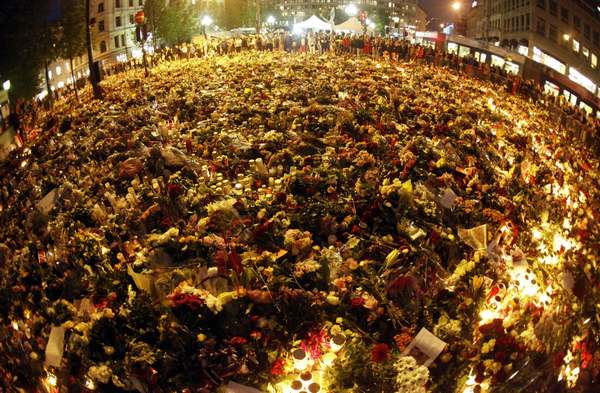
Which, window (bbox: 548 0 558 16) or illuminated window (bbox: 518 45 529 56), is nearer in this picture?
window (bbox: 548 0 558 16)

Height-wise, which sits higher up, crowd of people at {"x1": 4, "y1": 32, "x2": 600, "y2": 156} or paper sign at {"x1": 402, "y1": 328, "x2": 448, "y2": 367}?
crowd of people at {"x1": 4, "y1": 32, "x2": 600, "y2": 156}

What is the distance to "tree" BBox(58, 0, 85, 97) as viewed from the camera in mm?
12484

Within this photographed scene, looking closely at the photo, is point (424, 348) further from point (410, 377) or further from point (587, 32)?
point (587, 32)

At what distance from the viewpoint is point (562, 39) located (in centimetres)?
2745

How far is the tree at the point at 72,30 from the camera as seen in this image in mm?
12484

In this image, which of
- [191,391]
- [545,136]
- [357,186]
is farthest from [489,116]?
[191,391]

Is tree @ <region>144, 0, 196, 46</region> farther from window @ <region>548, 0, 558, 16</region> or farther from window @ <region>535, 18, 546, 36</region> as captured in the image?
window @ <region>548, 0, 558, 16</region>

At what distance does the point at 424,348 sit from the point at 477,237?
6.80ft

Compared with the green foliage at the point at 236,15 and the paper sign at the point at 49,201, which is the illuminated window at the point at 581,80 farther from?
the green foliage at the point at 236,15

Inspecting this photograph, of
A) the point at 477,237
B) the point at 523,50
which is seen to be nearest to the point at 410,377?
the point at 477,237

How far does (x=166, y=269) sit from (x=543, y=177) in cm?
748

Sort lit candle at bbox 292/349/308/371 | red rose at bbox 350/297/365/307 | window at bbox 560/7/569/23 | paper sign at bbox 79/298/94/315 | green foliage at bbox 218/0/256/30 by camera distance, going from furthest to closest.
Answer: green foliage at bbox 218/0/256/30
window at bbox 560/7/569/23
paper sign at bbox 79/298/94/315
red rose at bbox 350/297/365/307
lit candle at bbox 292/349/308/371

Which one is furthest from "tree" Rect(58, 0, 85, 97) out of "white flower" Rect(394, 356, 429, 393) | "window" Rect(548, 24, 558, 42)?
"window" Rect(548, 24, 558, 42)

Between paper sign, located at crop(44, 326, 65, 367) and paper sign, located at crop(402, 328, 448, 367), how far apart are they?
3.28m
